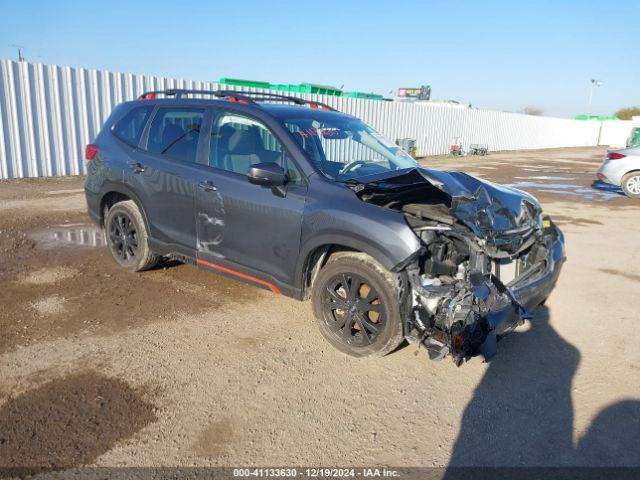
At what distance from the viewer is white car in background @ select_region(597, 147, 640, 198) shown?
1280cm

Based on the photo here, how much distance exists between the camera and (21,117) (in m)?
11.6

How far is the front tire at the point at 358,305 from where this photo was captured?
11.3ft

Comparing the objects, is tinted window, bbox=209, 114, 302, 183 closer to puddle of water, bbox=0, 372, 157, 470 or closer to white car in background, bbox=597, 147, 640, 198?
puddle of water, bbox=0, 372, 157, 470

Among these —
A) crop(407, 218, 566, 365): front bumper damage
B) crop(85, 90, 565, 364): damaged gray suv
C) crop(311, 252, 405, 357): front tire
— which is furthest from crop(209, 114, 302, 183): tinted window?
crop(407, 218, 566, 365): front bumper damage

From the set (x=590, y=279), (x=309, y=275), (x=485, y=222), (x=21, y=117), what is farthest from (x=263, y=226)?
(x=21, y=117)

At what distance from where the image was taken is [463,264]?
350 cm

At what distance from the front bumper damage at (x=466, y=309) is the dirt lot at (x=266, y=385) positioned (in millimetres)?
377

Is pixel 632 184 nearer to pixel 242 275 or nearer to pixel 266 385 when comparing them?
pixel 242 275

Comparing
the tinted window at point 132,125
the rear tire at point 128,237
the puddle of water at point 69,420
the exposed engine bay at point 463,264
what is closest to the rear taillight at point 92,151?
the tinted window at point 132,125

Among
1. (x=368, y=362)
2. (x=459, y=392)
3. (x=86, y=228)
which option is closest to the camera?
(x=459, y=392)

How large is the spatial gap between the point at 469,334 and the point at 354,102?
61.7ft

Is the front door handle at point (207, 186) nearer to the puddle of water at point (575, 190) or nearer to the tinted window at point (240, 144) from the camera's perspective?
the tinted window at point (240, 144)

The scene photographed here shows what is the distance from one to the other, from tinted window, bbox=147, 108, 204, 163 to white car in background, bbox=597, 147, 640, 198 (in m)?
12.4

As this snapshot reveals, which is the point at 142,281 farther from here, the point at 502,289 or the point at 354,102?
the point at 354,102
